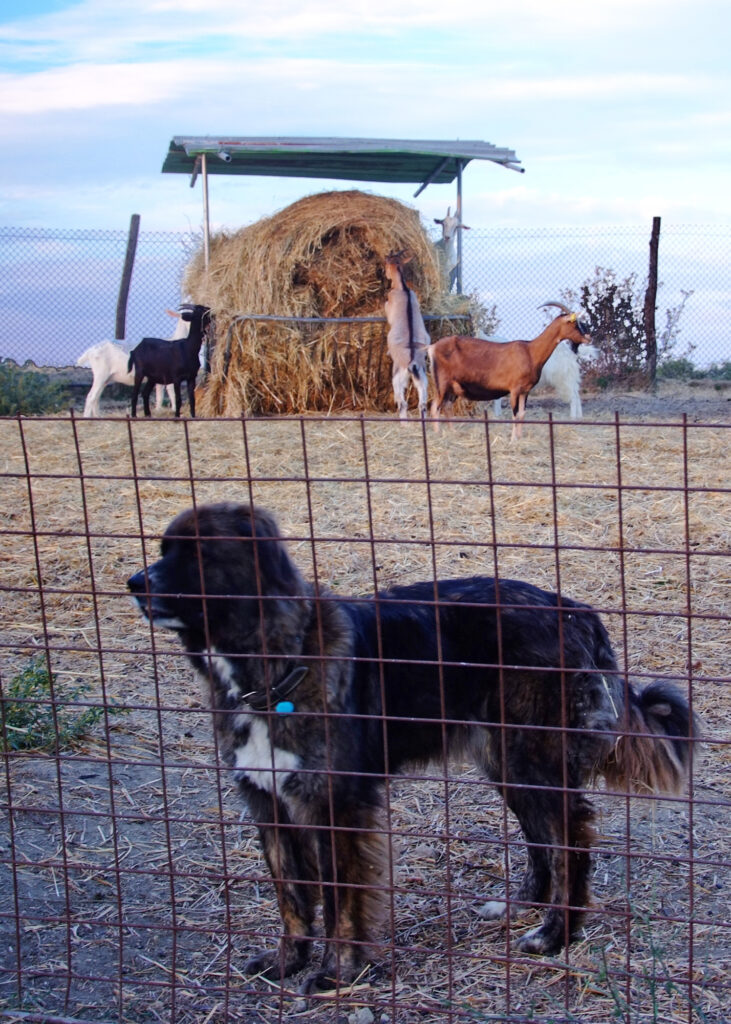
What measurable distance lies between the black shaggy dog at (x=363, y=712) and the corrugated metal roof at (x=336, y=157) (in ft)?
36.9

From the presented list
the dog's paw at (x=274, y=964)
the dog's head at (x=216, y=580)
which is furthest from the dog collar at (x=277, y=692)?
the dog's paw at (x=274, y=964)

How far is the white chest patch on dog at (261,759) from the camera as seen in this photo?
270 centimetres

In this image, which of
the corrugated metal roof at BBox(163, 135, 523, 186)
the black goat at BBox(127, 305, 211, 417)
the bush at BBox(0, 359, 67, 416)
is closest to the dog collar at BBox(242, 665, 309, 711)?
the black goat at BBox(127, 305, 211, 417)

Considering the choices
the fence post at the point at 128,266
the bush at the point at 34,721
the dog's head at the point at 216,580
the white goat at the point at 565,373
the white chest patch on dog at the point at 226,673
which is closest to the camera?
the dog's head at the point at 216,580

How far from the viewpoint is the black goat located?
42.9 ft

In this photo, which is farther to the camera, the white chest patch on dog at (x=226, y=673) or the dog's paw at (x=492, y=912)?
the dog's paw at (x=492, y=912)

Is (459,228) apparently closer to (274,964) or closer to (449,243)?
(449,243)

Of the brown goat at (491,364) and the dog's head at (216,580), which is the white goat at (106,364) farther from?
the dog's head at (216,580)

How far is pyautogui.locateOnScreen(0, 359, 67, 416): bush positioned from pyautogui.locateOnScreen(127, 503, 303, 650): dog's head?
1094 centimetres

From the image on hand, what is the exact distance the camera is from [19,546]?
6934 mm

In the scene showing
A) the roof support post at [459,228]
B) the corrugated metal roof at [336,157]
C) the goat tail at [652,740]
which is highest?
the corrugated metal roof at [336,157]

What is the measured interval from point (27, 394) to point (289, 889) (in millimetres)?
11824

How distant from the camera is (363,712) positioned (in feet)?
9.48

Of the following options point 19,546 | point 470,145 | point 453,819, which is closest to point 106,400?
point 470,145
